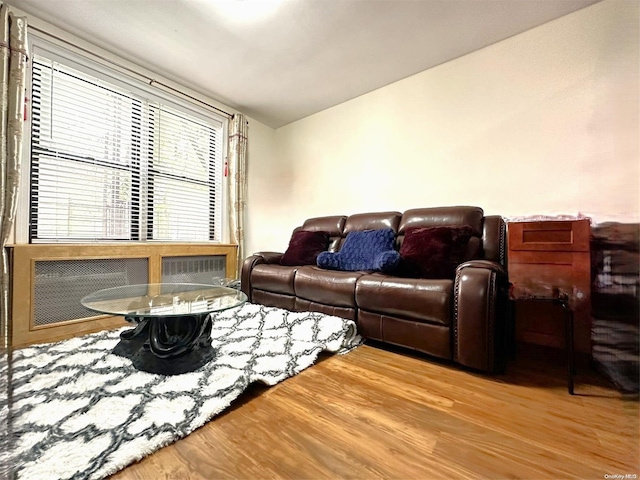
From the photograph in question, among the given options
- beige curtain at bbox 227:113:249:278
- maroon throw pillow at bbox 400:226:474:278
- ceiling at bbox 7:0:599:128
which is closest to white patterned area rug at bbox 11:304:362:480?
maroon throw pillow at bbox 400:226:474:278

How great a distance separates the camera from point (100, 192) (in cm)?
221

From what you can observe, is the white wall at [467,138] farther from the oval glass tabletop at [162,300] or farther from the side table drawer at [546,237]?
the oval glass tabletop at [162,300]

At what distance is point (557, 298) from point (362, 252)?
1229 millimetres

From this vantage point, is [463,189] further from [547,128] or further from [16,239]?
[16,239]

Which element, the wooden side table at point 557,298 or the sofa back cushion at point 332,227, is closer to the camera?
the wooden side table at point 557,298

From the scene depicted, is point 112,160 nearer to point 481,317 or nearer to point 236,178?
point 236,178

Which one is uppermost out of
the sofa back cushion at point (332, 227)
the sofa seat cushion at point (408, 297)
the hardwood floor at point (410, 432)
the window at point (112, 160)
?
the window at point (112, 160)

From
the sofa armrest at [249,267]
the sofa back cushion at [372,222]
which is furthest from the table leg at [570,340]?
the sofa armrest at [249,267]

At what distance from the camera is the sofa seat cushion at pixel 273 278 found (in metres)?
2.09

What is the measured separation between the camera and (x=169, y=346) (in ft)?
4.05

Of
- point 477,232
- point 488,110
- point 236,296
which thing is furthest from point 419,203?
point 236,296

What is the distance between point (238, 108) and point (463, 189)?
2754 millimetres

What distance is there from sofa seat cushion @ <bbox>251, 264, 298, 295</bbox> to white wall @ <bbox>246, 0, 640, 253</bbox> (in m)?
1.16

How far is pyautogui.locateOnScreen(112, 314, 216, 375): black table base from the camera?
3.99 feet
